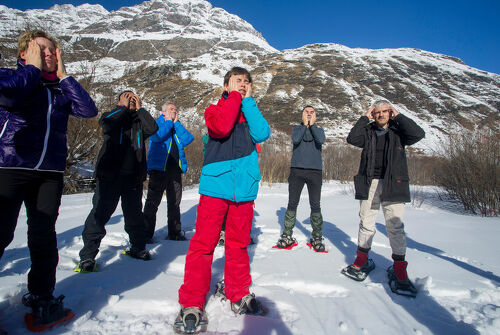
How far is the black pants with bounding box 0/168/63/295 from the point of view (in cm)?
138

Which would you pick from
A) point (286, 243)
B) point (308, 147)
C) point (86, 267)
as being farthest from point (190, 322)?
point (308, 147)

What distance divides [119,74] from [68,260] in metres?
52.3

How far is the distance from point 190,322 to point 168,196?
2178 millimetres

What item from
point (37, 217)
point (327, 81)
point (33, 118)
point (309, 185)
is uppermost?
point (327, 81)

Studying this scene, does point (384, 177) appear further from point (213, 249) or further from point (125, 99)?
point (125, 99)

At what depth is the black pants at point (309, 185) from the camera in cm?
329

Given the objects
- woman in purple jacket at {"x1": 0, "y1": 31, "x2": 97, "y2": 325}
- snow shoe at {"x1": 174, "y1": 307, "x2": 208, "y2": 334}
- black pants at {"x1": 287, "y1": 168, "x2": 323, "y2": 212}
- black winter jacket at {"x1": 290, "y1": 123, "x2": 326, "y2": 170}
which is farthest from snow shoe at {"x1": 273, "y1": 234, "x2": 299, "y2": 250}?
woman in purple jacket at {"x1": 0, "y1": 31, "x2": 97, "y2": 325}

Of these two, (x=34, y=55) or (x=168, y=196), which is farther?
(x=168, y=196)

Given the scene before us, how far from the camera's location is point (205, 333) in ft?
4.82

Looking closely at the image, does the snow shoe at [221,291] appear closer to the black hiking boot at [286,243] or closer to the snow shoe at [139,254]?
the snow shoe at [139,254]

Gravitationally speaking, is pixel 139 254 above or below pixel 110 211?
below

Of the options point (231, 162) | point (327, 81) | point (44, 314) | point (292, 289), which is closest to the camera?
point (44, 314)

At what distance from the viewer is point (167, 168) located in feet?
11.1

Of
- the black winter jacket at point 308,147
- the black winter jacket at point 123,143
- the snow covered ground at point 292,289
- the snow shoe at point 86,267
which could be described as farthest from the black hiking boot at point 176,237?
the black winter jacket at point 308,147
